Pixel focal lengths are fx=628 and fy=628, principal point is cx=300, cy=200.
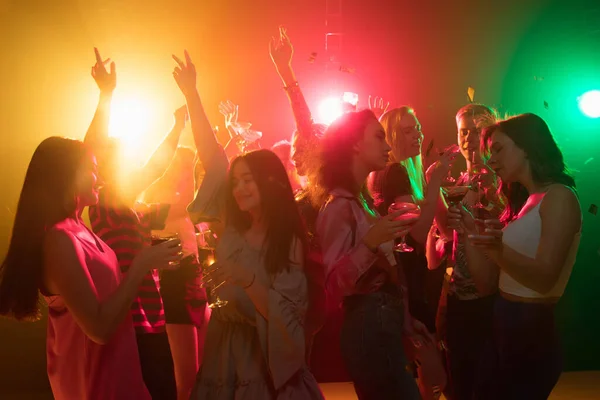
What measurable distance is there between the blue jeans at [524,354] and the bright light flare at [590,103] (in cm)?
388

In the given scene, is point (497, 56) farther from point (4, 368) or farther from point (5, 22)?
point (4, 368)

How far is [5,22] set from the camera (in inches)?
191

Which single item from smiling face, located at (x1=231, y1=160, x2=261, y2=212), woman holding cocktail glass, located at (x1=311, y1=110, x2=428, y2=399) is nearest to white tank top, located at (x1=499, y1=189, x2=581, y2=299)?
woman holding cocktail glass, located at (x1=311, y1=110, x2=428, y2=399)

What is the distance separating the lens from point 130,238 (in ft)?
9.00

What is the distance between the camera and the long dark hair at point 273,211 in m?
2.08

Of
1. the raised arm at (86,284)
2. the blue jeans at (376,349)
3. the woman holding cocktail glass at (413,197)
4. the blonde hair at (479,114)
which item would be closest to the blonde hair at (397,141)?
the woman holding cocktail glass at (413,197)

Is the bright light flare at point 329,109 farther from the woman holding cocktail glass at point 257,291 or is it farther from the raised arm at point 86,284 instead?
the raised arm at point 86,284

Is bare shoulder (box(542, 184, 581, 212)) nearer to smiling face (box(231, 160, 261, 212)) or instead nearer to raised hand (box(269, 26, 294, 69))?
smiling face (box(231, 160, 261, 212))

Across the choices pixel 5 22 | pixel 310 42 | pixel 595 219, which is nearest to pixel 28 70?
pixel 5 22

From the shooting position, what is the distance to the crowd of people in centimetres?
201

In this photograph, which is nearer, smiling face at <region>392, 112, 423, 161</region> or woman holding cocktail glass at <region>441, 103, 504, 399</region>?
woman holding cocktail glass at <region>441, 103, 504, 399</region>

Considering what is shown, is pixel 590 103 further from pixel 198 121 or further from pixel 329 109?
pixel 198 121

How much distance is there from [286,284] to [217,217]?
41cm

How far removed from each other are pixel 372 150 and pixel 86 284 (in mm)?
1175
